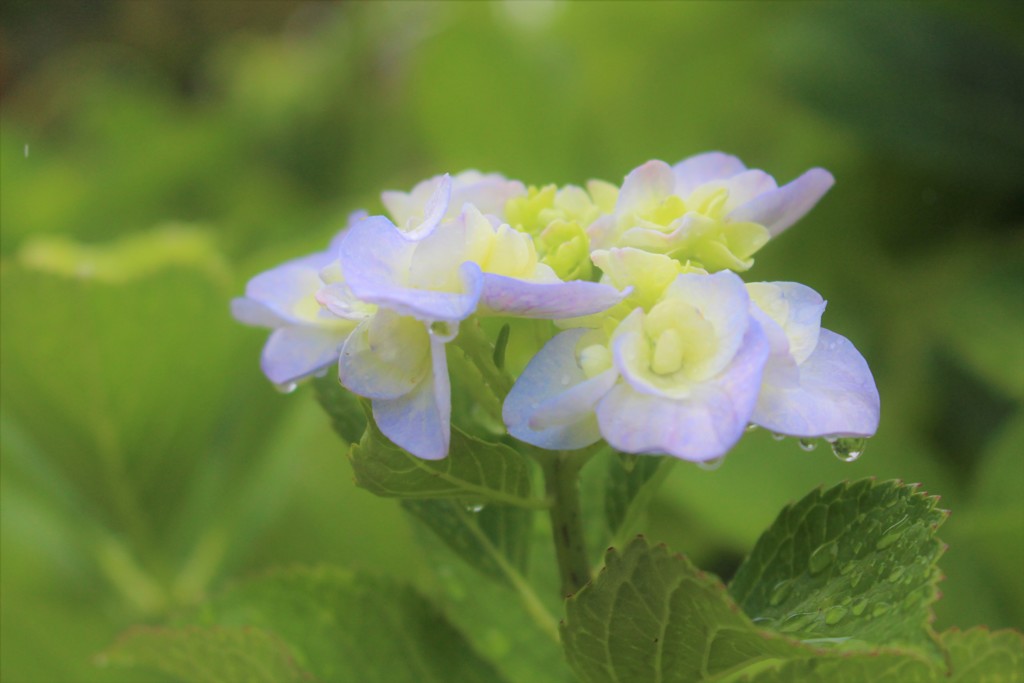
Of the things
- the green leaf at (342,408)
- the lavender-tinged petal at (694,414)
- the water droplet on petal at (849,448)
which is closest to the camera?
the lavender-tinged petal at (694,414)

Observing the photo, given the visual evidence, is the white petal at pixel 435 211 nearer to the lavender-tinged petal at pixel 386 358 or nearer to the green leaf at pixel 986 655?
the lavender-tinged petal at pixel 386 358

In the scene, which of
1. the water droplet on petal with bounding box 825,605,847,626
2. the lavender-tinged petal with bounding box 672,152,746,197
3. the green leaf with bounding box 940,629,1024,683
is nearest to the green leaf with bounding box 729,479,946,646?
the water droplet on petal with bounding box 825,605,847,626

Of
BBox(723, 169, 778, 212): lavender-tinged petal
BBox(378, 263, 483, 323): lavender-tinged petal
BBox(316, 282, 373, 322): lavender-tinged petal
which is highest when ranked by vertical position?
BBox(316, 282, 373, 322): lavender-tinged petal

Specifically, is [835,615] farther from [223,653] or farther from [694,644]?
[223,653]

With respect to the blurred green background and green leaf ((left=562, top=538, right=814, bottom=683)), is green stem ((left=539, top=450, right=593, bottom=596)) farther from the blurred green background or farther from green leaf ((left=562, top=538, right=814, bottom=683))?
the blurred green background

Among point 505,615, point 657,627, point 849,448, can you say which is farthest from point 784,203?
point 505,615

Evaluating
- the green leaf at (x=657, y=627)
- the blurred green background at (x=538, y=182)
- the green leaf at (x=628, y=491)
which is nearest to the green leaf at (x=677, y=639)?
the green leaf at (x=657, y=627)
